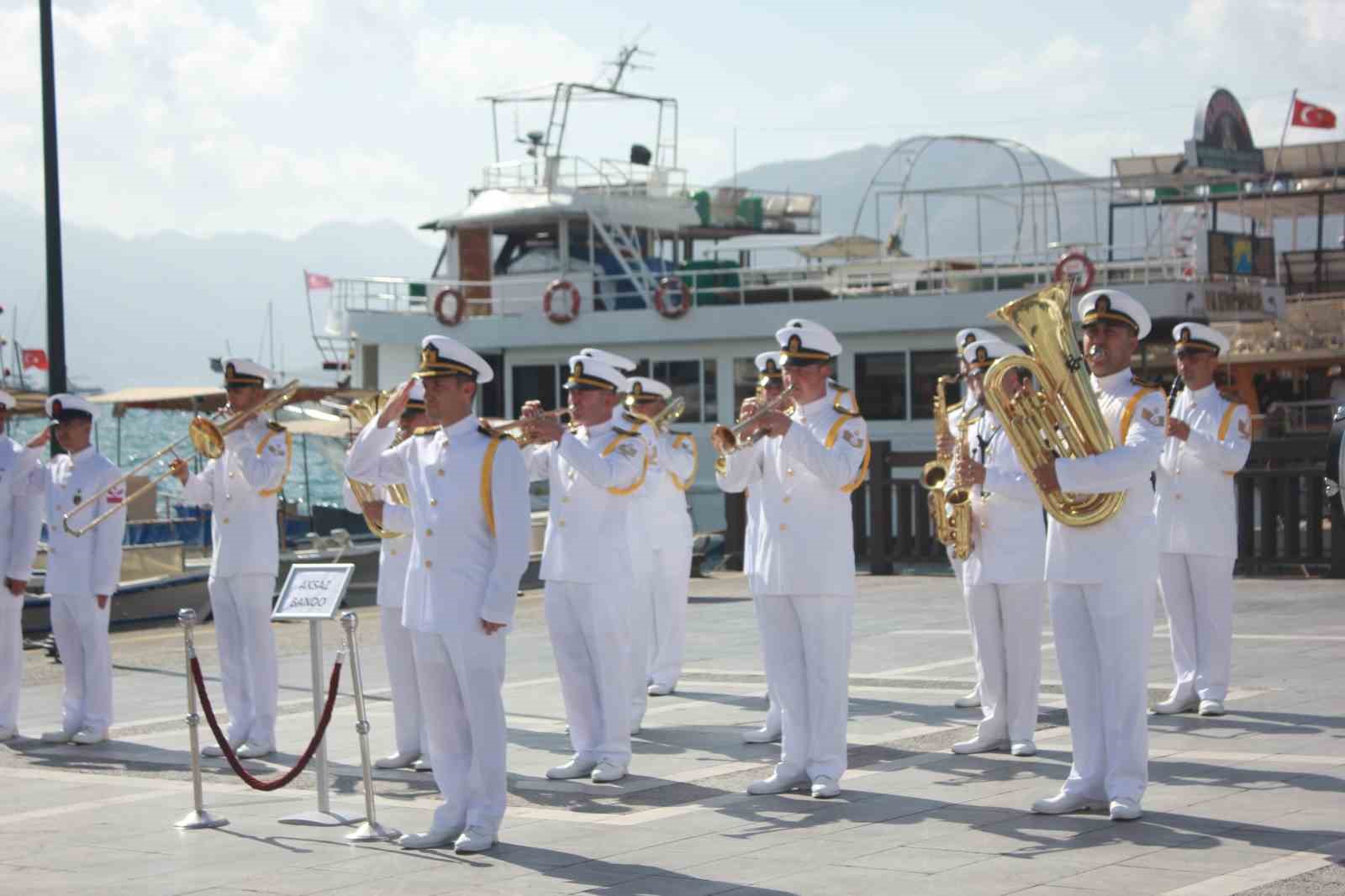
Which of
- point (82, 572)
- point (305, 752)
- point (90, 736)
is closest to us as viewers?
point (305, 752)

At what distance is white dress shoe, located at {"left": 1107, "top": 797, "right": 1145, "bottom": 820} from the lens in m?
7.76

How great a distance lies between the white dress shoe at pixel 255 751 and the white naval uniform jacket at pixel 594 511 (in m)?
2.06

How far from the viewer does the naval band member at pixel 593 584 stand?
9.47 m

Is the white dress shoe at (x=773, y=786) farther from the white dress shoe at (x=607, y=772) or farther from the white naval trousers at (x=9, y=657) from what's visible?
the white naval trousers at (x=9, y=657)

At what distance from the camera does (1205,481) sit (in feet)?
36.7

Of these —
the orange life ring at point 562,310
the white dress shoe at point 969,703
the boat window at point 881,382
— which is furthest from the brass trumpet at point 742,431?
the orange life ring at point 562,310

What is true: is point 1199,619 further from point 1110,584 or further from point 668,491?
point 668,491

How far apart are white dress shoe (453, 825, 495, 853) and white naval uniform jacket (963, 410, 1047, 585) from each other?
3.58m

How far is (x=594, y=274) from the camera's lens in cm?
3472

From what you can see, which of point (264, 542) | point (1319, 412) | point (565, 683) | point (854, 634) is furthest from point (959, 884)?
point (1319, 412)

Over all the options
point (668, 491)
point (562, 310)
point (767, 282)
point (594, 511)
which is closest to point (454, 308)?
point (562, 310)

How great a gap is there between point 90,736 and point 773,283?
2497cm

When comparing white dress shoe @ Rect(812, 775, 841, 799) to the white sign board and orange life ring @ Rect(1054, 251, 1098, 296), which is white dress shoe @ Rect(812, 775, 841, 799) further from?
orange life ring @ Rect(1054, 251, 1098, 296)

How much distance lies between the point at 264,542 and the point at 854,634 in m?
5.97
